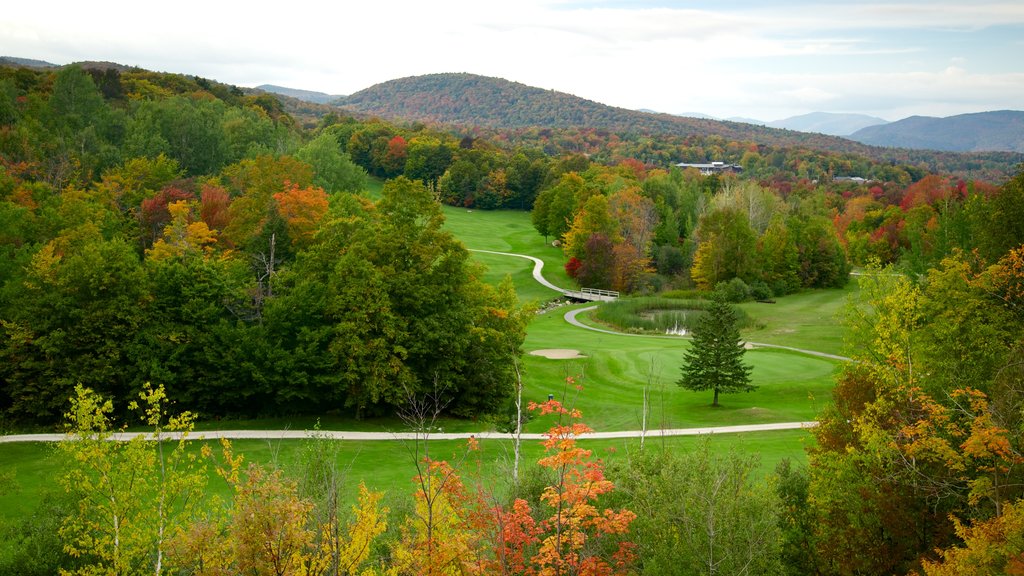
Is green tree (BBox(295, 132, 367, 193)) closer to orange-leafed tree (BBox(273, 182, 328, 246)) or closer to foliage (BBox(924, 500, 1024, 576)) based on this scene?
orange-leafed tree (BBox(273, 182, 328, 246))

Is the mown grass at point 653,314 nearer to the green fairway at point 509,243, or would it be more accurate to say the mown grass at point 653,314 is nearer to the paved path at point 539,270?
the paved path at point 539,270

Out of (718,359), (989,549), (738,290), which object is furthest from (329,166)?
(989,549)

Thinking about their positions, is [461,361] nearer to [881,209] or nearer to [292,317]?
[292,317]

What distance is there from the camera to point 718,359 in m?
33.2

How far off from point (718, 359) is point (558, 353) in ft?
41.3

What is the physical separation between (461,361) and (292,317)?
7.39 metres

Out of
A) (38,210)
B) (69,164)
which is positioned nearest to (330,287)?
(38,210)

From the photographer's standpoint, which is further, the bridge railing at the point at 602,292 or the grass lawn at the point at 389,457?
the bridge railing at the point at 602,292

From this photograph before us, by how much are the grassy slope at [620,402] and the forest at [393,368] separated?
152 centimetres

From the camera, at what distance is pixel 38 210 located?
44219 mm

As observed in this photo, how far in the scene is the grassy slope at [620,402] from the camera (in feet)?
79.6

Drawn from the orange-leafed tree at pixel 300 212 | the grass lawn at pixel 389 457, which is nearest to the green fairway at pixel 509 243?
the orange-leafed tree at pixel 300 212

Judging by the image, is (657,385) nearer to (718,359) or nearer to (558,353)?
(718,359)

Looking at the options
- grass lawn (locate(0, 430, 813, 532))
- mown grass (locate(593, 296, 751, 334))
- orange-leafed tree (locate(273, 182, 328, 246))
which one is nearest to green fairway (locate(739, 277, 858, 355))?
mown grass (locate(593, 296, 751, 334))
